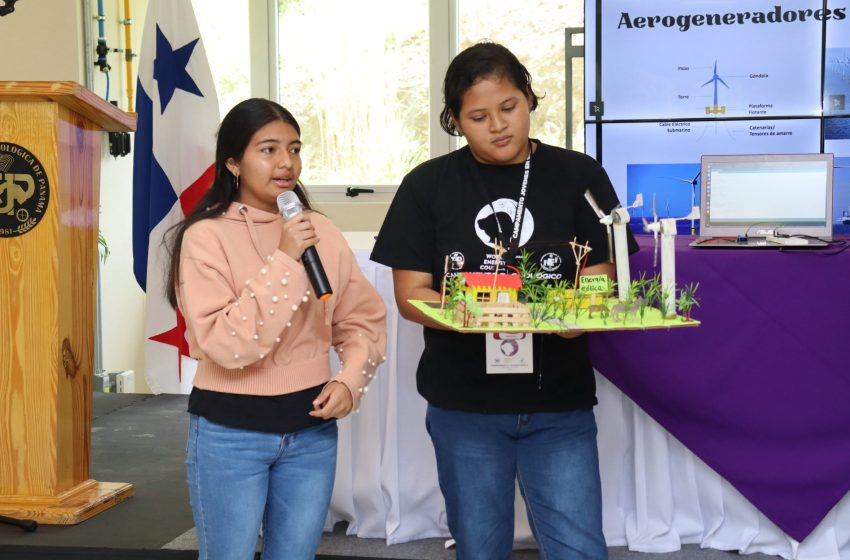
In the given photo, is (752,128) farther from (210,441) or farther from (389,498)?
(210,441)

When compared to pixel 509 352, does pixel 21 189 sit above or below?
above

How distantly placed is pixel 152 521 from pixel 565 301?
1888 millimetres

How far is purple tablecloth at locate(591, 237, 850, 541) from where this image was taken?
2529 millimetres

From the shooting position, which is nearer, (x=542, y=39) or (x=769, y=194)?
(x=769, y=194)

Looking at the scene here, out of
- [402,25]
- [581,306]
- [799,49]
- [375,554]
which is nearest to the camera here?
[581,306]

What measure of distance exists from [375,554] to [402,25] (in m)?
4.16

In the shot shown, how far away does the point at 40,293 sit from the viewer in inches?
110

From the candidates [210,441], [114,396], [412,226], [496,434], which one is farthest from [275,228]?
[114,396]

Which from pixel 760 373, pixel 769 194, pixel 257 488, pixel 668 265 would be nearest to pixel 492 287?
pixel 668 265

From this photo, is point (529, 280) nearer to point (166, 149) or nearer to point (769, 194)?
point (769, 194)

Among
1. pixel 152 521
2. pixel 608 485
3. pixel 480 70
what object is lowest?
pixel 152 521

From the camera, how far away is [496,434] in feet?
5.82

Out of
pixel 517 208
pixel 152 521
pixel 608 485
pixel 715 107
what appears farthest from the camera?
pixel 715 107

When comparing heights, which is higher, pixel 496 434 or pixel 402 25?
pixel 402 25
